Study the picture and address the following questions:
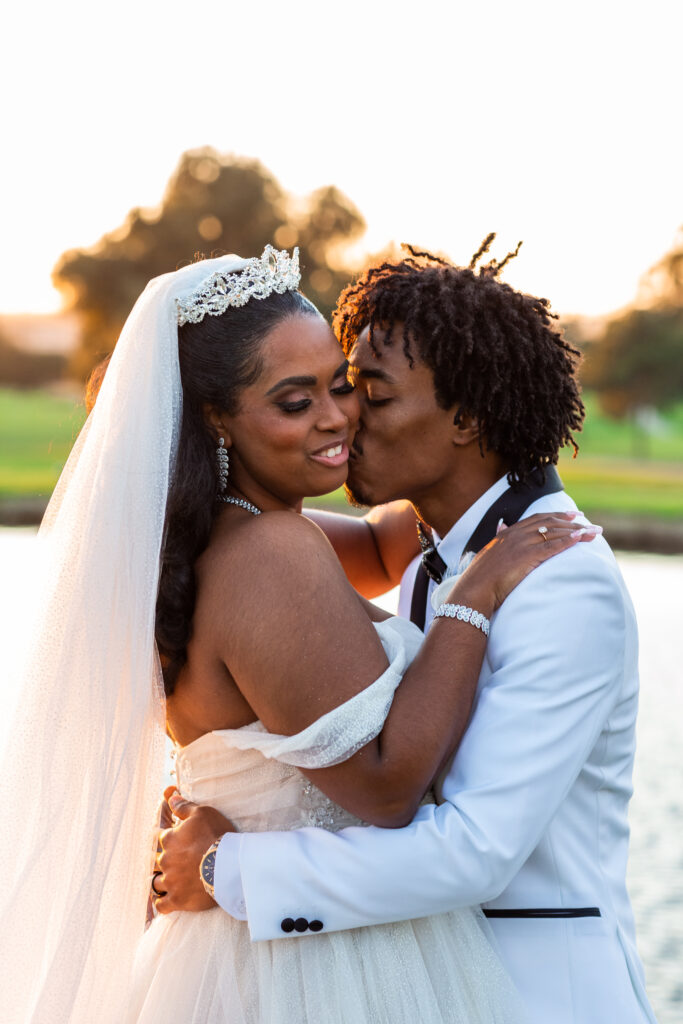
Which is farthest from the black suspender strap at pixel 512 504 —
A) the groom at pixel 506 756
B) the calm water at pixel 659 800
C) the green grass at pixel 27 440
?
the green grass at pixel 27 440

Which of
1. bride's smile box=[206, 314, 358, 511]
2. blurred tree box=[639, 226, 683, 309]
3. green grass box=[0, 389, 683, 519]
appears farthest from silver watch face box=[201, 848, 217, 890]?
blurred tree box=[639, 226, 683, 309]

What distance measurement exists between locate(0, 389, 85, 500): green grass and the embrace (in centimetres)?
2914

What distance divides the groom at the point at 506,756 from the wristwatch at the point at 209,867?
27 mm

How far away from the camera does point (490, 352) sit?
3.20 metres

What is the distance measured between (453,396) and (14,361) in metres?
51.4

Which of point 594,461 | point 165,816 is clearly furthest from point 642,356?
point 165,816

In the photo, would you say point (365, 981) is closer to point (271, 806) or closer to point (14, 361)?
point (271, 806)

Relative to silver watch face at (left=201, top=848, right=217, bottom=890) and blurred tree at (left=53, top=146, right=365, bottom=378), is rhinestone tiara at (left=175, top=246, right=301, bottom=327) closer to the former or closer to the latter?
silver watch face at (left=201, top=848, right=217, bottom=890)

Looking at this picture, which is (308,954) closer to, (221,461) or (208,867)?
(208,867)

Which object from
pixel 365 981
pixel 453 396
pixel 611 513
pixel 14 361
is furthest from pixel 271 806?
pixel 14 361

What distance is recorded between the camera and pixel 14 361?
52.2 m

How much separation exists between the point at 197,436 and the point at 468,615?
2.49 feet

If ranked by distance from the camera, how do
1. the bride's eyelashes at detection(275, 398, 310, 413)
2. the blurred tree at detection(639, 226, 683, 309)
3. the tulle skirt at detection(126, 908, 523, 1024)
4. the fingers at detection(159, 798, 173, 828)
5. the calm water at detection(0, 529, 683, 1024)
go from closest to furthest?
the tulle skirt at detection(126, 908, 523, 1024)
the bride's eyelashes at detection(275, 398, 310, 413)
the fingers at detection(159, 798, 173, 828)
the calm water at detection(0, 529, 683, 1024)
the blurred tree at detection(639, 226, 683, 309)

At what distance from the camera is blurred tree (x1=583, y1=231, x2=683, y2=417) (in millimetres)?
44531
